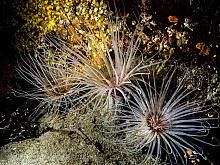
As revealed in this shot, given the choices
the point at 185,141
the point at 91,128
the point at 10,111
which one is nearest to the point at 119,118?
the point at 91,128

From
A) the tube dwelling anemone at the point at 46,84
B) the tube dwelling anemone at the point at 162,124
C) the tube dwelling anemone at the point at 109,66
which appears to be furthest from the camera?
the tube dwelling anemone at the point at 46,84

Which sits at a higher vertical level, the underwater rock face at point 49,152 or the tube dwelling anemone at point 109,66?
the tube dwelling anemone at point 109,66

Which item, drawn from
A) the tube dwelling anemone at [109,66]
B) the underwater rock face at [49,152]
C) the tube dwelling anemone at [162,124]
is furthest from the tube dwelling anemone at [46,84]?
the tube dwelling anemone at [162,124]

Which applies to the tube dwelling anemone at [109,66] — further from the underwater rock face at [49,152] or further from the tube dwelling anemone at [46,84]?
the underwater rock face at [49,152]

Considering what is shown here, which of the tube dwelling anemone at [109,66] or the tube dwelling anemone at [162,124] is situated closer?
the tube dwelling anemone at [162,124]

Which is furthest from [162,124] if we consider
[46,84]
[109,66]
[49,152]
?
[46,84]

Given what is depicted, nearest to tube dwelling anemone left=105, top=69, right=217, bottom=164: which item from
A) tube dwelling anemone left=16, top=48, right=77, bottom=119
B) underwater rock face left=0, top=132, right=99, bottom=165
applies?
underwater rock face left=0, top=132, right=99, bottom=165

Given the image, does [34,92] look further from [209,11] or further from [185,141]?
[209,11]
